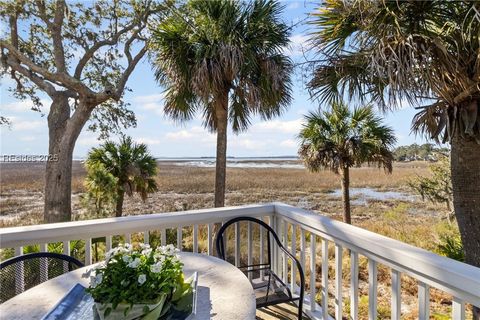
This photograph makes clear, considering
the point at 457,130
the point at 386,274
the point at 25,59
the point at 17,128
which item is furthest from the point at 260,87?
the point at 17,128

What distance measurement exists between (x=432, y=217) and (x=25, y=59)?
14062mm

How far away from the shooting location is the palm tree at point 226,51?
4.77 m

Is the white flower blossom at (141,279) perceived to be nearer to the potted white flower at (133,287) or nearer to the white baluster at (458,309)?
A: the potted white flower at (133,287)

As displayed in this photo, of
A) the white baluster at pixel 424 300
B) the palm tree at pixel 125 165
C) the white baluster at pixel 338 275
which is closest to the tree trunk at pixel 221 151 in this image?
the palm tree at pixel 125 165

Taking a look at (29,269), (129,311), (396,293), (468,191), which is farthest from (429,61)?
(29,269)

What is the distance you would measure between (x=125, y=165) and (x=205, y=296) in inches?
274

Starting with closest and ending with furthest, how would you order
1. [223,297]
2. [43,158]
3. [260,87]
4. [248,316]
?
1. [248,316]
2. [223,297]
3. [260,87]
4. [43,158]

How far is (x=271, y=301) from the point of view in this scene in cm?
181

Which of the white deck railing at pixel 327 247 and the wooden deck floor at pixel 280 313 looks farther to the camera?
the wooden deck floor at pixel 280 313

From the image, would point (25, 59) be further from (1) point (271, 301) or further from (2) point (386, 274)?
(2) point (386, 274)

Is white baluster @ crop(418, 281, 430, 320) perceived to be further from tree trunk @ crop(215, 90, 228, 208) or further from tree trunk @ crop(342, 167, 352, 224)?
tree trunk @ crop(342, 167, 352, 224)

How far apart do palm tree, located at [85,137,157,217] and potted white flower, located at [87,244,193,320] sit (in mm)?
6784

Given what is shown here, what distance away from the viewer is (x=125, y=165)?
24.5ft

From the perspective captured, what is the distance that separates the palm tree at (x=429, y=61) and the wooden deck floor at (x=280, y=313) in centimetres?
209
